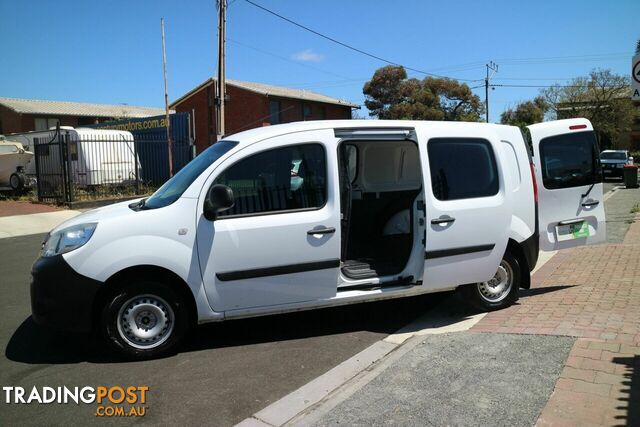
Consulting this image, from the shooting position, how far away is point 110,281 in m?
4.09

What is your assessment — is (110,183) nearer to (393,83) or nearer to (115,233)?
(115,233)

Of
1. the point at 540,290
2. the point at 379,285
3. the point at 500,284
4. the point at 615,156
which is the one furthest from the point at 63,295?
the point at 615,156

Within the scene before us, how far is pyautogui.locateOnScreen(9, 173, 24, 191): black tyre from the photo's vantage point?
19.5m

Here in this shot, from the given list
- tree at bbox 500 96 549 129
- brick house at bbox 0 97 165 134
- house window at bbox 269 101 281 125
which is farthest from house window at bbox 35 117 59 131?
tree at bbox 500 96 549 129

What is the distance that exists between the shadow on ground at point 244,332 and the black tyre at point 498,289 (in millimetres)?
574

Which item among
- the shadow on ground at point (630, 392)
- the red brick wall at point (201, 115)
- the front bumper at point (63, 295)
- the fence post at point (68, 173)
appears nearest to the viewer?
the shadow on ground at point (630, 392)

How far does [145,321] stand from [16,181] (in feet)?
60.5

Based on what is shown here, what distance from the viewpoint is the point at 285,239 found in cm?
437

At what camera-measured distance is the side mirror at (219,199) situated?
4.08 metres

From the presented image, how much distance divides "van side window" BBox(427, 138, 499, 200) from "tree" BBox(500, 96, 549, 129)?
1904 inches

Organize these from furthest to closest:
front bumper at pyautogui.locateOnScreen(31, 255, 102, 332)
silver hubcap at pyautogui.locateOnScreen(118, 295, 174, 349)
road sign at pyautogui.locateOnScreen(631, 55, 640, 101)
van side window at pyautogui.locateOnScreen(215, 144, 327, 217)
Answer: road sign at pyautogui.locateOnScreen(631, 55, 640, 101) → van side window at pyautogui.locateOnScreen(215, 144, 327, 217) → silver hubcap at pyautogui.locateOnScreen(118, 295, 174, 349) → front bumper at pyautogui.locateOnScreen(31, 255, 102, 332)

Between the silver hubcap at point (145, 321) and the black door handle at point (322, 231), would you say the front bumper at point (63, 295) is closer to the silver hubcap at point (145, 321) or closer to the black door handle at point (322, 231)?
the silver hubcap at point (145, 321)

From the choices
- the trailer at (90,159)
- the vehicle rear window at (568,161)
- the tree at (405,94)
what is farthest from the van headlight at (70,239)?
the tree at (405,94)

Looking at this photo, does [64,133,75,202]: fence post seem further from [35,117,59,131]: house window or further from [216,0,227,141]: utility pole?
[35,117,59,131]: house window
